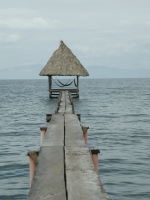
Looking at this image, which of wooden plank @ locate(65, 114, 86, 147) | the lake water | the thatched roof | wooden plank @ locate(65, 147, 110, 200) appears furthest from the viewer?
the thatched roof

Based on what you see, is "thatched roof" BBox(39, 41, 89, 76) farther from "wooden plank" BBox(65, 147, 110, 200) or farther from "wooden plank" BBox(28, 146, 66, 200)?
"wooden plank" BBox(65, 147, 110, 200)

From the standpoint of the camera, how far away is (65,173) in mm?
4484

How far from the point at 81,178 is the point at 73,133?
2.89 meters

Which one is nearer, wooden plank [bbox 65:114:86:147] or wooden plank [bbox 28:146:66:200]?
wooden plank [bbox 28:146:66:200]

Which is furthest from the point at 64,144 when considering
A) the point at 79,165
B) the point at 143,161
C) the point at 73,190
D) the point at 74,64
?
the point at 74,64

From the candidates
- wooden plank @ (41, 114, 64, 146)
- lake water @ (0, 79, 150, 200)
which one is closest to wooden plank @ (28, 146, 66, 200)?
wooden plank @ (41, 114, 64, 146)

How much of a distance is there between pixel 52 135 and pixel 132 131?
30.9 ft

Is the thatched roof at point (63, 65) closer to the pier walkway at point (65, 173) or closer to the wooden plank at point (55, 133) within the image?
the wooden plank at point (55, 133)

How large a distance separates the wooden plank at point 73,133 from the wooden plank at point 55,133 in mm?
96

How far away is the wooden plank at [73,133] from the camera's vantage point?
6.24 m

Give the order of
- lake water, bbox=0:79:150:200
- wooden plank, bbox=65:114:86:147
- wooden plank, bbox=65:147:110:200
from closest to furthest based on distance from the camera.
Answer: wooden plank, bbox=65:147:110:200, wooden plank, bbox=65:114:86:147, lake water, bbox=0:79:150:200

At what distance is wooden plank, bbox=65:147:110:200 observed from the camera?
3.71m

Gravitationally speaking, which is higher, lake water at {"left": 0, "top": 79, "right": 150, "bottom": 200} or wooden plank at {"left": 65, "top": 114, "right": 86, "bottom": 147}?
wooden plank at {"left": 65, "top": 114, "right": 86, "bottom": 147}

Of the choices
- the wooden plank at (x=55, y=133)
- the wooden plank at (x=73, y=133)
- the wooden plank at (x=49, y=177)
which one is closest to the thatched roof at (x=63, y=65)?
the wooden plank at (x=55, y=133)
